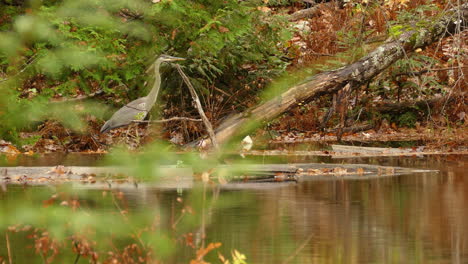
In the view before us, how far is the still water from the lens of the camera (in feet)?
25.8

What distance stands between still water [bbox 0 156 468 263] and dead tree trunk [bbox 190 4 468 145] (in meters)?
3.04

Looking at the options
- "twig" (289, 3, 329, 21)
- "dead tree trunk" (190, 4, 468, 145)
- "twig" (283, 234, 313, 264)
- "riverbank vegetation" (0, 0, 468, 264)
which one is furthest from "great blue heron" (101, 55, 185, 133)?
"twig" (289, 3, 329, 21)

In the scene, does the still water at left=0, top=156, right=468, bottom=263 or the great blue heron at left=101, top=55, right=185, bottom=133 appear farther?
the great blue heron at left=101, top=55, right=185, bottom=133

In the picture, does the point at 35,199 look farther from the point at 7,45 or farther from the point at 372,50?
the point at 372,50

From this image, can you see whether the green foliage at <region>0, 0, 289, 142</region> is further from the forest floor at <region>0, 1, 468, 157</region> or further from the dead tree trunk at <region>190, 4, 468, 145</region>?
the dead tree trunk at <region>190, 4, 468, 145</region>

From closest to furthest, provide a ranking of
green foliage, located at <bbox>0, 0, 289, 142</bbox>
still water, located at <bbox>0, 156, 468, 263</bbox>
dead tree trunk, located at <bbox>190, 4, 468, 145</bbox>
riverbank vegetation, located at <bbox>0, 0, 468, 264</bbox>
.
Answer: still water, located at <bbox>0, 156, 468, 263</bbox> → riverbank vegetation, located at <bbox>0, 0, 468, 264</bbox> → green foliage, located at <bbox>0, 0, 289, 142</bbox> → dead tree trunk, located at <bbox>190, 4, 468, 145</bbox>

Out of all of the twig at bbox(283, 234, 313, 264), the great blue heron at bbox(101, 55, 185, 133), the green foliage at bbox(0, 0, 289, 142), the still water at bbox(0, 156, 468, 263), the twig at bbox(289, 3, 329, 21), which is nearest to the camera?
the twig at bbox(283, 234, 313, 264)

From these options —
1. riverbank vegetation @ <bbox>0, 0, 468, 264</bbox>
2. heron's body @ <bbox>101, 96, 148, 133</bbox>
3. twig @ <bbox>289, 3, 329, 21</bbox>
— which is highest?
twig @ <bbox>289, 3, 329, 21</bbox>

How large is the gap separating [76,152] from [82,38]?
5.42 m

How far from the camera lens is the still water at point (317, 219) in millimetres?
7863

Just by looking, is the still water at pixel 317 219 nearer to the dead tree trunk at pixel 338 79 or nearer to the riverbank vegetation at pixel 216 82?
the riverbank vegetation at pixel 216 82

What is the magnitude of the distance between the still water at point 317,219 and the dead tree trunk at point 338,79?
120 inches

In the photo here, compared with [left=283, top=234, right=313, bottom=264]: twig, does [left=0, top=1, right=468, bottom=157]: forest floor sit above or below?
above

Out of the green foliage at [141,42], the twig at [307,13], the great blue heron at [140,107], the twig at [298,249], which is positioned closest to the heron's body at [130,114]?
the great blue heron at [140,107]
